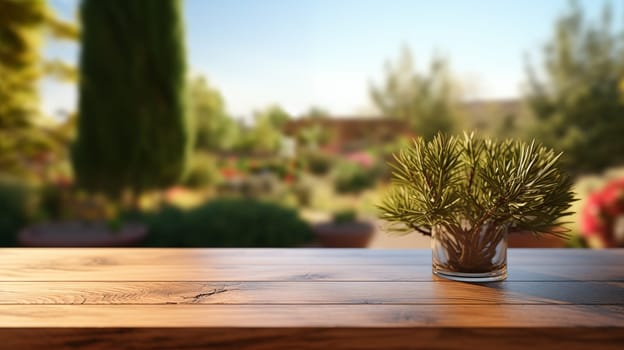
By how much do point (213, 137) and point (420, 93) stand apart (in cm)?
477

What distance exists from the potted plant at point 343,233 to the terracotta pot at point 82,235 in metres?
1.33

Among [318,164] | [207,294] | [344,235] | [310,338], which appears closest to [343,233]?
[344,235]

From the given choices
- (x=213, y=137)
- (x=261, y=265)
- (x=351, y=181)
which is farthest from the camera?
(x=213, y=137)

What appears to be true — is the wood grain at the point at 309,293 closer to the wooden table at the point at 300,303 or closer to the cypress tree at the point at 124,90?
the wooden table at the point at 300,303

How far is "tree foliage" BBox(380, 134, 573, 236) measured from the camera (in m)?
0.87

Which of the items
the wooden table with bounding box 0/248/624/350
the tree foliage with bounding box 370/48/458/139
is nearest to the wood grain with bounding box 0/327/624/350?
the wooden table with bounding box 0/248/624/350

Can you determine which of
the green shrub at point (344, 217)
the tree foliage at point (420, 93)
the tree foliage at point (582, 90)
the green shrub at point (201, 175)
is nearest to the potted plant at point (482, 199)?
the green shrub at point (344, 217)

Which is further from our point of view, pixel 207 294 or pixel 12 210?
pixel 12 210

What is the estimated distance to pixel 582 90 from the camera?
11.7 metres

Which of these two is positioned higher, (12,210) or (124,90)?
(124,90)

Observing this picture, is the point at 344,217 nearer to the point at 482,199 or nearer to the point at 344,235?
the point at 344,235

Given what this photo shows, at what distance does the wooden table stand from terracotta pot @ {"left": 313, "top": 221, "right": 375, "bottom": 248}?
2.93 meters

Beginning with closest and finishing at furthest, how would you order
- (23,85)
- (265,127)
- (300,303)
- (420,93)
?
(300,303), (23,85), (265,127), (420,93)

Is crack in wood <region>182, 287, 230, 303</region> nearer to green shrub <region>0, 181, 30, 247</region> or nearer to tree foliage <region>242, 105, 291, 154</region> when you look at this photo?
green shrub <region>0, 181, 30, 247</region>
